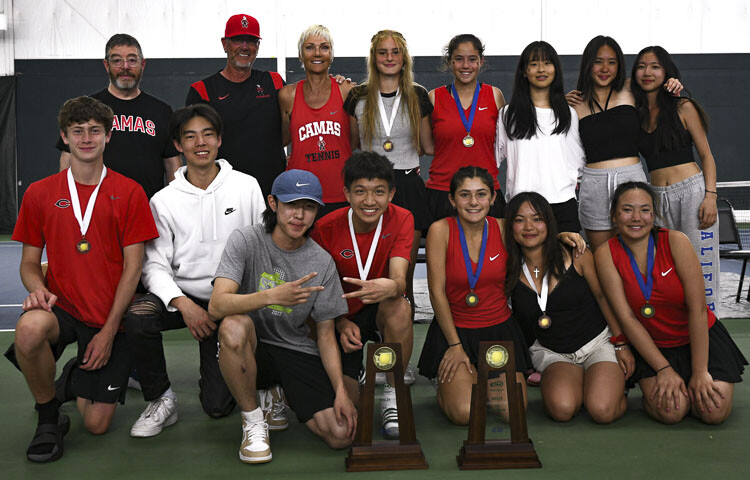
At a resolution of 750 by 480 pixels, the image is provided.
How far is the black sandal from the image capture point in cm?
305

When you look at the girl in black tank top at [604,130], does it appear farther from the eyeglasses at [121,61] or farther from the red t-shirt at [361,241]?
the eyeglasses at [121,61]

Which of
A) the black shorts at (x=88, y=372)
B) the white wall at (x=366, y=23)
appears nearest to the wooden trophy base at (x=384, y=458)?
the black shorts at (x=88, y=372)

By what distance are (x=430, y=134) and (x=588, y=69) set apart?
1069 mm

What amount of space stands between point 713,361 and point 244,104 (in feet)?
10.2

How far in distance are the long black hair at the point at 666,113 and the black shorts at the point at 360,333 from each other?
6.80 feet

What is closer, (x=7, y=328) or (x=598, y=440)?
(x=598, y=440)

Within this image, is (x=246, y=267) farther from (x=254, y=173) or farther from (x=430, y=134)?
(x=430, y=134)

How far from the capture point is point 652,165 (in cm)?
433

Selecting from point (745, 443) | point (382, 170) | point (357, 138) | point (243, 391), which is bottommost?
point (745, 443)

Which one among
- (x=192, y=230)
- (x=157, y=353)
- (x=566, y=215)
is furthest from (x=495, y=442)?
(x=192, y=230)

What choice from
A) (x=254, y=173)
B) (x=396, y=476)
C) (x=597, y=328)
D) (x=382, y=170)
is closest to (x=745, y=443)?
(x=597, y=328)

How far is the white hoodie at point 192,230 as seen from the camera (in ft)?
11.9

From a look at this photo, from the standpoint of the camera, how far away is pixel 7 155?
43.8ft

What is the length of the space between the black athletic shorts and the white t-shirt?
1.18 metres
